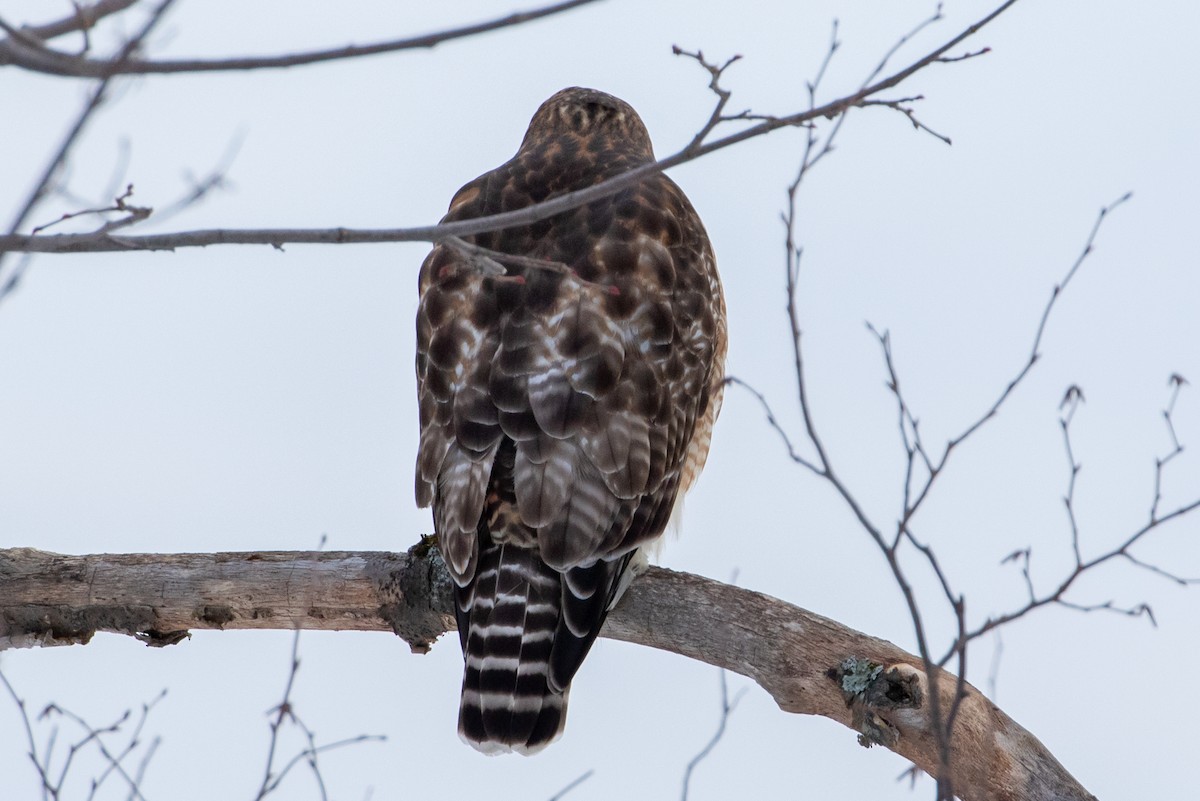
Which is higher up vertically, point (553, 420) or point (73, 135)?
point (553, 420)

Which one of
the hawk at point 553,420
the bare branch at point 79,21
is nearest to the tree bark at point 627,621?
the hawk at point 553,420

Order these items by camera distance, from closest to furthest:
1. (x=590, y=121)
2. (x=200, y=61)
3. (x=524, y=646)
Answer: (x=200, y=61) < (x=524, y=646) < (x=590, y=121)

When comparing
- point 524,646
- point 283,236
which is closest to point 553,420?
point 524,646

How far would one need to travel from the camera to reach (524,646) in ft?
11.2

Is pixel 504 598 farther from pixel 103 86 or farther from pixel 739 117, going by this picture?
pixel 103 86

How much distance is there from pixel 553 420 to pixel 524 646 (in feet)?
1.95

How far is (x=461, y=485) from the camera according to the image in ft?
11.8

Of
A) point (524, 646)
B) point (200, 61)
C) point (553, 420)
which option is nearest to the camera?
point (200, 61)

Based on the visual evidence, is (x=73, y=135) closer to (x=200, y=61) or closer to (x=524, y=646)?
(x=200, y=61)

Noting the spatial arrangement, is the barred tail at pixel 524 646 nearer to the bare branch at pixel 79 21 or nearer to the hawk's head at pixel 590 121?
the hawk's head at pixel 590 121

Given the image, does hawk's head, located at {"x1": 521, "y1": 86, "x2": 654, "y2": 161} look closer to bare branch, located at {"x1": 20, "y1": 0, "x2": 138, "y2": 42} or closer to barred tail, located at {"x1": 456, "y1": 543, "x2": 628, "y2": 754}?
barred tail, located at {"x1": 456, "y1": 543, "x2": 628, "y2": 754}

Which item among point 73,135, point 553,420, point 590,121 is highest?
point 590,121

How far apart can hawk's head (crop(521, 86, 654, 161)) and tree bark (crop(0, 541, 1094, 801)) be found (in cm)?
160

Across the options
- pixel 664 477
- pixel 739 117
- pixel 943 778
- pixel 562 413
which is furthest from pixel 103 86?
pixel 664 477
